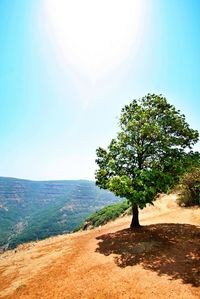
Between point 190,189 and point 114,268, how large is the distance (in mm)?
21899

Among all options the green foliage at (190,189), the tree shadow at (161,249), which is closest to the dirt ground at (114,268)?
the tree shadow at (161,249)

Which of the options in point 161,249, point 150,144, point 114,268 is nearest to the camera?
point 114,268

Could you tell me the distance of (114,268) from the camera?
14461mm

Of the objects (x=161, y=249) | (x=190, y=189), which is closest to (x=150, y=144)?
(x=161, y=249)

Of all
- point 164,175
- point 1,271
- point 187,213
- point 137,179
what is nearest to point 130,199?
point 137,179

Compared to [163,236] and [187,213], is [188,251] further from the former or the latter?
→ [187,213]

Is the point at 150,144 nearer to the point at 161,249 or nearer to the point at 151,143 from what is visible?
the point at 151,143

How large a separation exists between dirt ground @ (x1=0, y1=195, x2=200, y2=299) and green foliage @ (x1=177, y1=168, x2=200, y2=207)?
10.9 metres

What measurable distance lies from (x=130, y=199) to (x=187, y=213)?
14.1 metres

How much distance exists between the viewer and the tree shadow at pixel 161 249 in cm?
1350

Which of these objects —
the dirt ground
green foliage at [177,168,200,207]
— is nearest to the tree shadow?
the dirt ground

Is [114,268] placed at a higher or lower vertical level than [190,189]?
lower

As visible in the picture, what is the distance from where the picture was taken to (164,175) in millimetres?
18828

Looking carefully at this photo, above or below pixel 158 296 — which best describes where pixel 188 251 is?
above
